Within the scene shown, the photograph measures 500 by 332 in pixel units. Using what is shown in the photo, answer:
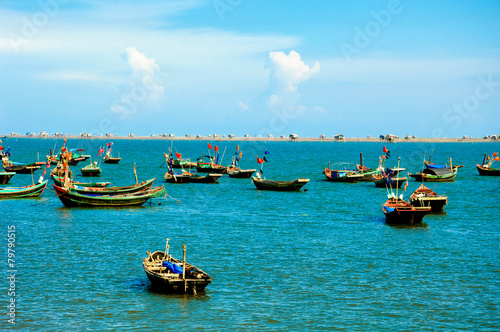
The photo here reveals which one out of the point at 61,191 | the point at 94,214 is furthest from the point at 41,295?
the point at 61,191

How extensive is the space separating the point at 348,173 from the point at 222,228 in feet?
151

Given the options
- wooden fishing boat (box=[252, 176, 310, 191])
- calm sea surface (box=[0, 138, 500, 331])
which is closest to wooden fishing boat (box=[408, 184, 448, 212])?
calm sea surface (box=[0, 138, 500, 331])

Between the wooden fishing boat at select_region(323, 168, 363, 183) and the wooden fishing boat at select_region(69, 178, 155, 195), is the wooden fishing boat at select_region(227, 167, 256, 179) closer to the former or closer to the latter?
the wooden fishing boat at select_region(323, 168, 363, 183)

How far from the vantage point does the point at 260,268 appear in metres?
34.1

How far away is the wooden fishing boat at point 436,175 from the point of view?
294ft

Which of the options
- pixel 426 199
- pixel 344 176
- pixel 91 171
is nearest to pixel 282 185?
pixel 344 176

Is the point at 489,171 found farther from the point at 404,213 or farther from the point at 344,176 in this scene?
the point at 404,213

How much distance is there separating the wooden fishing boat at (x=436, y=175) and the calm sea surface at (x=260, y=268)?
29994 millimetres

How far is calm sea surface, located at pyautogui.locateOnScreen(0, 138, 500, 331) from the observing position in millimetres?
25984

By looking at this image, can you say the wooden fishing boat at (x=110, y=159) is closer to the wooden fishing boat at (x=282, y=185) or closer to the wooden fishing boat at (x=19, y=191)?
the wooden fishing boat at (x=282, y=185)

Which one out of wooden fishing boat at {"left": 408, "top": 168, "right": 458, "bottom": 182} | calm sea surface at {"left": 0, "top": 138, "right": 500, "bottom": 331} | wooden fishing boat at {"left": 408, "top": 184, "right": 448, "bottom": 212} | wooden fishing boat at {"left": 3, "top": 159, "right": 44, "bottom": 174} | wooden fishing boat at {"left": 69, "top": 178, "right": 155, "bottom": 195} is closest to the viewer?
calm sea surface at {"left": 0, "top": 138, "right": 500, "bottom": 331}

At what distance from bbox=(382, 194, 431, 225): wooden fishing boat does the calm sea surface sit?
4.33 ft

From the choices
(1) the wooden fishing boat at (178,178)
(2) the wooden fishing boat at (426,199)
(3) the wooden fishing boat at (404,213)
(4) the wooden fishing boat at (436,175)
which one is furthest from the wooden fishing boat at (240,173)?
(3) the wooden fishing boat at (404,213)

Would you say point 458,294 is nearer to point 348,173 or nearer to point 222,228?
point 222,228
